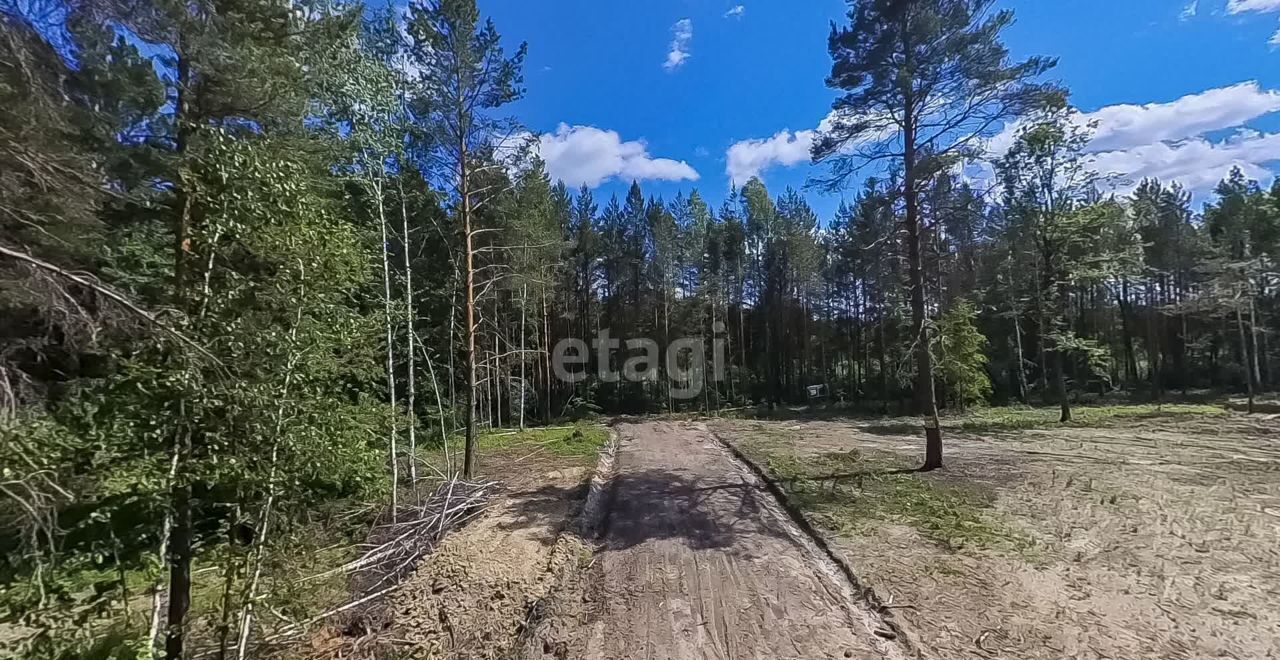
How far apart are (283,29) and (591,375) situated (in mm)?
30306

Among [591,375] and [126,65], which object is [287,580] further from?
[591,375]

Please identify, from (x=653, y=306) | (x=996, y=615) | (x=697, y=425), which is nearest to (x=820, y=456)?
(x=996, y=615)

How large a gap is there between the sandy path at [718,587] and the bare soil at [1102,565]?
566 millimetres

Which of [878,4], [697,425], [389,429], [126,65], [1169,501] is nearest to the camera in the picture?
[389,429]

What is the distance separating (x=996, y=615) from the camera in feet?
14.9

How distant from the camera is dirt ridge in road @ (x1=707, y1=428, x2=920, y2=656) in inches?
171

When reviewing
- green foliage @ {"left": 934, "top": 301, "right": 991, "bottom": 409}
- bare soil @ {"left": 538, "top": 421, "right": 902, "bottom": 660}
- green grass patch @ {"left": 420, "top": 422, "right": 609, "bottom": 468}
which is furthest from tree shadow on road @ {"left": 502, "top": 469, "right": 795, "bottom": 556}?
green foliage @ {"left": 934, "top": 301, "right": 991, "bottom": 409}

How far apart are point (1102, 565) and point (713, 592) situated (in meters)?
4.17

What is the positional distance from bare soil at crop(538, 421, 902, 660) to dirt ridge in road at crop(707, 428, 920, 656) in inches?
2.7

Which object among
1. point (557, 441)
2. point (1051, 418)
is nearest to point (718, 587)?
point (557, 441)

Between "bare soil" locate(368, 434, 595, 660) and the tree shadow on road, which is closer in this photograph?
"bare soil" locate(368, 434, 595, 660)

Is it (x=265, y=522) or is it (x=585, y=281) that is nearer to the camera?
(x=265, y=522)

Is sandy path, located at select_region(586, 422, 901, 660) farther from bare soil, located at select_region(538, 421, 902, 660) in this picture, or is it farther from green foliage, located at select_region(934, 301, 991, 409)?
green foliage, located at select_region(934, 301, 991, 409)

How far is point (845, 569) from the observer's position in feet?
18.6
